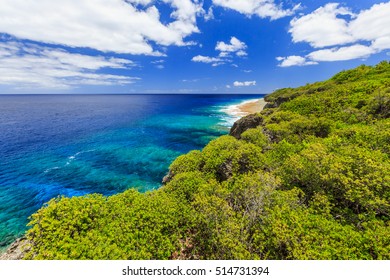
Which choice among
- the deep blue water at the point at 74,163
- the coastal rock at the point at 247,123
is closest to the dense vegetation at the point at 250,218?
the deep blue water at the point at 74,163

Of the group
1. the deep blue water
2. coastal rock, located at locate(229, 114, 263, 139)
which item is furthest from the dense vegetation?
coastal rock, located at locate(229, 114, 263, 139)

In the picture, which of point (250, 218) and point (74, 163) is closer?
point (250, 218)

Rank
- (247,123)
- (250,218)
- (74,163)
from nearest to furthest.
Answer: (250,218) < (74,163) < (247,123)

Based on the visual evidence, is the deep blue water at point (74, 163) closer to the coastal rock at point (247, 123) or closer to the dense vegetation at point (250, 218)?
the coastal rock at point (247, 123)

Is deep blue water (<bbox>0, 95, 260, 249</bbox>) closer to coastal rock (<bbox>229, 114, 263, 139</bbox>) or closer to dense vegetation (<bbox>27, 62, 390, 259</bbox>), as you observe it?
coastal rock (<bbox>229, 114, 263, 139</bbox>)

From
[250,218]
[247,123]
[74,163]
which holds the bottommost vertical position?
[74,163]

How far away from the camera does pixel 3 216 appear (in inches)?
1056

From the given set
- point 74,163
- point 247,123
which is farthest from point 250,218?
point 74,163

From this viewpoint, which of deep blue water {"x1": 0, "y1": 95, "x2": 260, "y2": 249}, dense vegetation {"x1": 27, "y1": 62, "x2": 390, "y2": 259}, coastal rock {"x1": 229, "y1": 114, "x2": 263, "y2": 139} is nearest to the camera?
dense vegetation {"x1": 27, "y1": 62, "x2": 390, "y2": 259}

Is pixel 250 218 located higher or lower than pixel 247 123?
lower

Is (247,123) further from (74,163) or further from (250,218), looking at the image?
(74,163)
